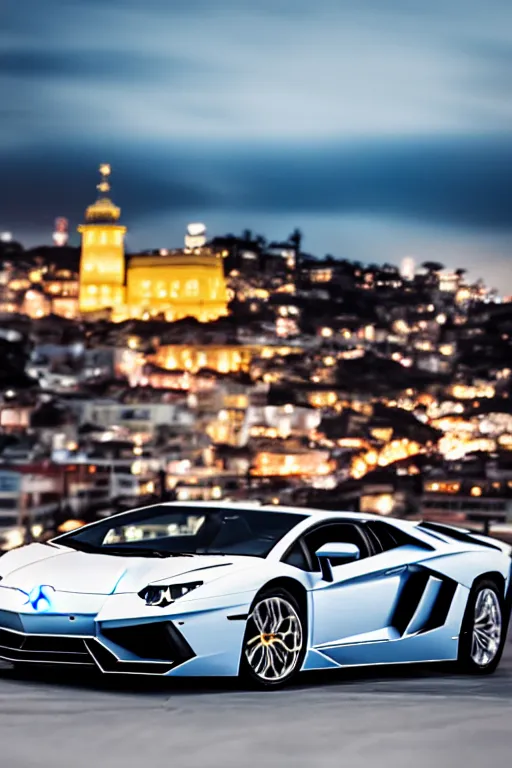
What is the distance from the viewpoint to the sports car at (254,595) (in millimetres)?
7395

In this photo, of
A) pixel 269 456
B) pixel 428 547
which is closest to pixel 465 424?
pixel 269 456

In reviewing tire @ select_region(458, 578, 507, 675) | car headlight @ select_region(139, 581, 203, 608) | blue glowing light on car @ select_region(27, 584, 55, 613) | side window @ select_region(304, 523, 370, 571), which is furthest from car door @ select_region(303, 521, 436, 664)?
blue glowing light on car @ select_region(27, 584, 55, 613)

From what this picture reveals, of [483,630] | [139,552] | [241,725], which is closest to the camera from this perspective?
[241,725]

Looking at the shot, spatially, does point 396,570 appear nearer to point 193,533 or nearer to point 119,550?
point 193,533

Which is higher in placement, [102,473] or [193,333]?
[193,333]

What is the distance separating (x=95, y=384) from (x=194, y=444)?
26431 millimetres

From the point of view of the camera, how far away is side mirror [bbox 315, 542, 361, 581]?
8.07 metres

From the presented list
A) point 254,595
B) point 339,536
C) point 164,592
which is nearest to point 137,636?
point 164,592

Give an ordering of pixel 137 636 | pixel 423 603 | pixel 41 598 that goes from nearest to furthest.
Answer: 1. pixel 137 636
2. pixel 41 598
3. pixel 423 603

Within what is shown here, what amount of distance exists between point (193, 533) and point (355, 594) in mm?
851

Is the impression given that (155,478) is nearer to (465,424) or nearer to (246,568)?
(465,424)

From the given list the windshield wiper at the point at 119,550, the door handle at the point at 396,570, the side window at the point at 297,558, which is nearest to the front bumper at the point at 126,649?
the windshield wiper at the point at 119,550

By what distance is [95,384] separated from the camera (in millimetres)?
144750

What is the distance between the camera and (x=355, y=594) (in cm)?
823
